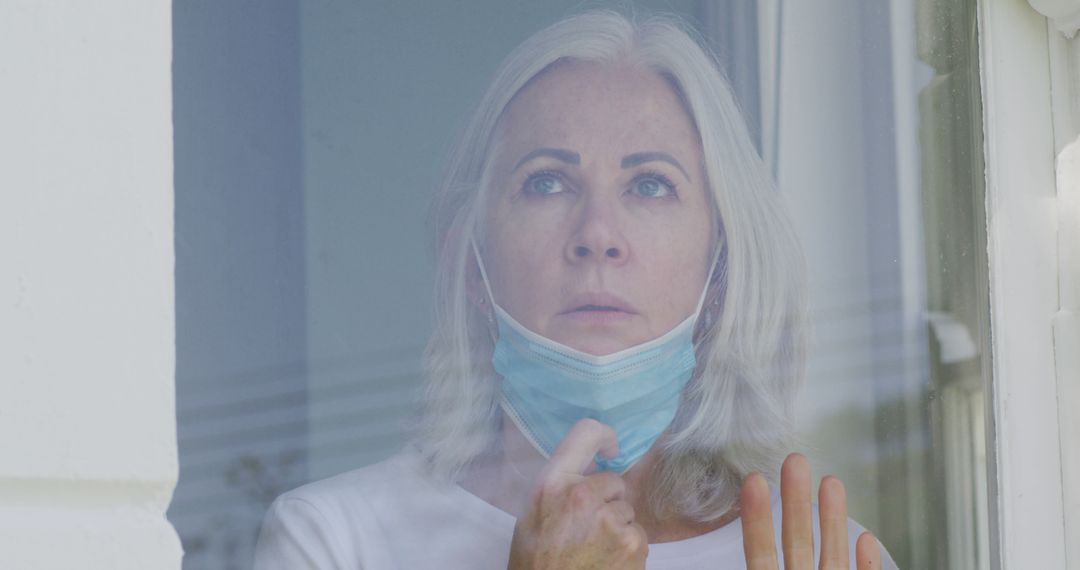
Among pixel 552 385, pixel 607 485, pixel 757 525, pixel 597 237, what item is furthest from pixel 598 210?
pixel 757 525

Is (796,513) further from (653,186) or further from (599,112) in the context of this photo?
(599,112)

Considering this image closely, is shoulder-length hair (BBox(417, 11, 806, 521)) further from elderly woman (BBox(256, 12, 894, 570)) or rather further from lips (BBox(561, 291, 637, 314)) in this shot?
lips (BBox(561, 291, 637, 314))

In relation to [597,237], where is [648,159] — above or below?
above

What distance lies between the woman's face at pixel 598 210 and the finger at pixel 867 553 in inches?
21.2

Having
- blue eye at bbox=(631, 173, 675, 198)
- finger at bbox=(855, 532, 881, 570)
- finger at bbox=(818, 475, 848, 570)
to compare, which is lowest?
finger at bbox=(855, 532, 881, 570)

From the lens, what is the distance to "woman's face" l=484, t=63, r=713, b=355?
246 centimetres

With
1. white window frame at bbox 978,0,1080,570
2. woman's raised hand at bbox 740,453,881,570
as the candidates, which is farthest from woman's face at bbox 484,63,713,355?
white window frame at bbox 978,0,1080,570

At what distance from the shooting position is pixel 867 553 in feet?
8.83

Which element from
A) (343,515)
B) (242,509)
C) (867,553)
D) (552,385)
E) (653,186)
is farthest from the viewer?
(867,553)

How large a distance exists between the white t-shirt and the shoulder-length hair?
0.19ft

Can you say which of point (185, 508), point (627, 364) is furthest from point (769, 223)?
point (185, 508)

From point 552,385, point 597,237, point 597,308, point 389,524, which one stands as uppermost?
point 597,237

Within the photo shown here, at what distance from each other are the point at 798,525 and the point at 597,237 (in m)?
0.60

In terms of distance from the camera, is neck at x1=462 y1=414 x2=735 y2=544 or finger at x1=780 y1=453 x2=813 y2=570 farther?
finger at x1=780 y1=453 x2=813 y2=570
